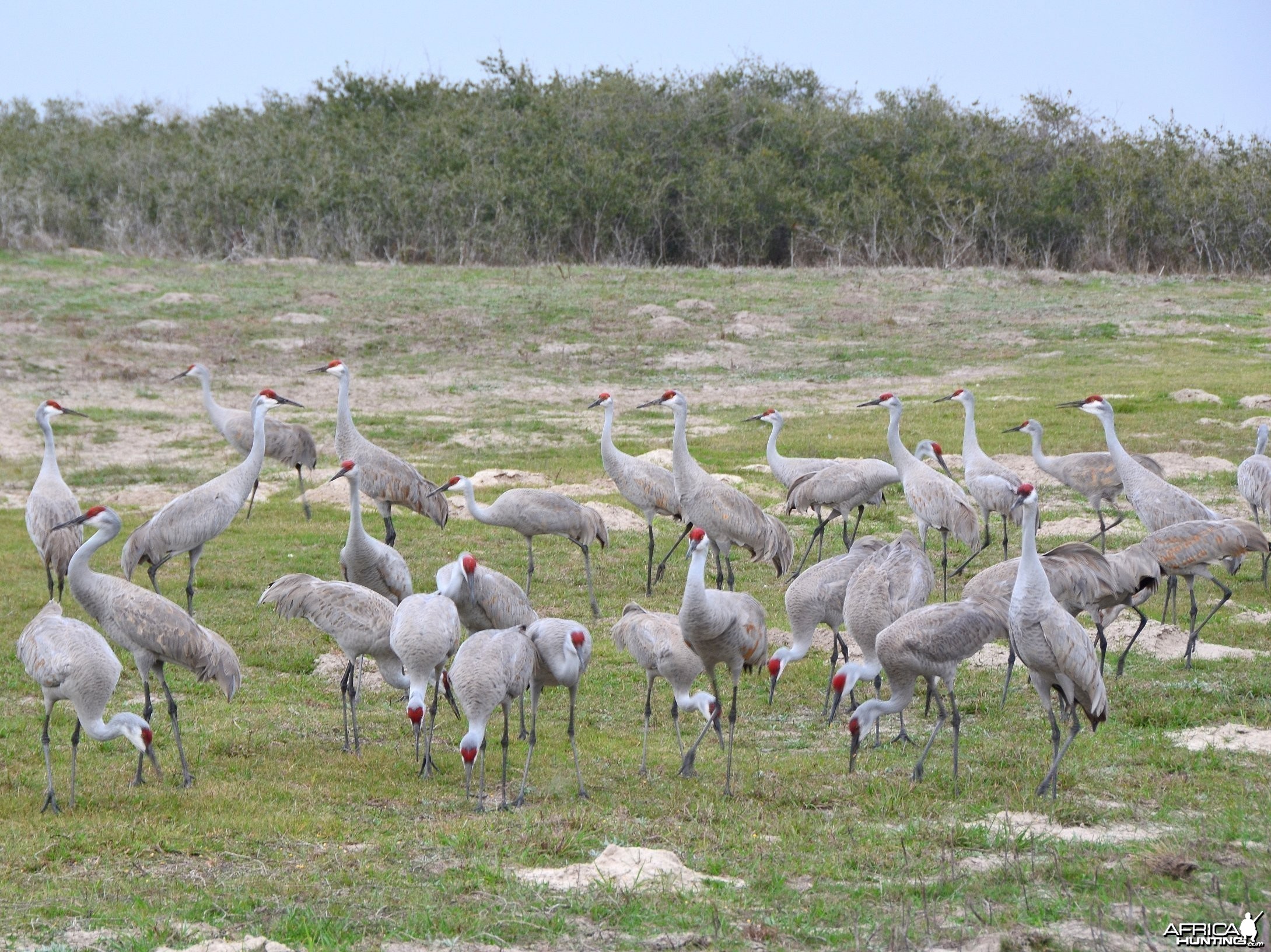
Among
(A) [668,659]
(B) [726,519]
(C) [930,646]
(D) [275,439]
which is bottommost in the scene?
(A) [668,659]

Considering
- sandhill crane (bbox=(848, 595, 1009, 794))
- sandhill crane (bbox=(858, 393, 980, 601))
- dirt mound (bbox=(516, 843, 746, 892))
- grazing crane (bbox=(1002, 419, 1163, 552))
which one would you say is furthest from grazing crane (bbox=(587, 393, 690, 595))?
dirt mound (bbox=(516, 843, 746, 892))

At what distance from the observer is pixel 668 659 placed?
7.45m

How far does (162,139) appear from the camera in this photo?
129ft

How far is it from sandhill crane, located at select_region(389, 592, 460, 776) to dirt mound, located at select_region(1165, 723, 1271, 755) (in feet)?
13.2

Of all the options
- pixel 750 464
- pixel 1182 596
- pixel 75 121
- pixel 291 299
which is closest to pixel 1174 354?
pixel 750 464

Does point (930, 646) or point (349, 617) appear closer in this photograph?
point (930, 646)

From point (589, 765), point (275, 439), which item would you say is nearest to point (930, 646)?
point (589, 765)

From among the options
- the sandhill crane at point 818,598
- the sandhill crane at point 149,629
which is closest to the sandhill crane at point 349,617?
the sandhill crane at point 149,629

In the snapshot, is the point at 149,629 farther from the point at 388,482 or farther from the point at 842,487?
the point at 842,487

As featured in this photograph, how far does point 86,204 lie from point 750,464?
2531 centimetres

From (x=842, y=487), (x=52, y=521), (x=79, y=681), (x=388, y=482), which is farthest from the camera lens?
(x=388, y=482)

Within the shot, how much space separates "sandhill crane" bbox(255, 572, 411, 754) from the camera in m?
7.62

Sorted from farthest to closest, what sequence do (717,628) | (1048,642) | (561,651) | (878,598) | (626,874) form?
1. (878,598)
2. (717,628)
3. (561,651)
4. (1048,642)
5. (626,874)

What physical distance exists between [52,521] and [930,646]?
7.33 metres
